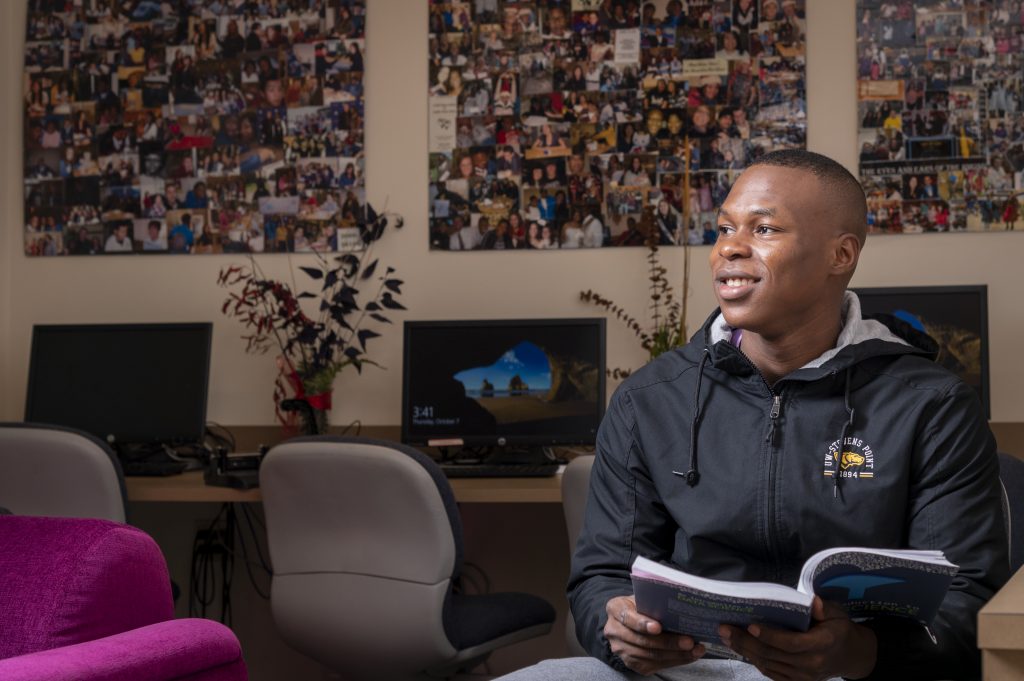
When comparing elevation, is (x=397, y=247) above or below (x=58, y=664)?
above

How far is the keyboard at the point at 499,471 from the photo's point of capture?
10.5 ft

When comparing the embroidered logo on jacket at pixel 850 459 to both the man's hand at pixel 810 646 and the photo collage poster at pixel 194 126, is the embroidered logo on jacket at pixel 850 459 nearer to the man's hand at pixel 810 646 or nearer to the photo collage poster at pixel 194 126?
the man's hand at pixel 810 646

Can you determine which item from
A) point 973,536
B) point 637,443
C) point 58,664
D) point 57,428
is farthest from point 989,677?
point 57,428

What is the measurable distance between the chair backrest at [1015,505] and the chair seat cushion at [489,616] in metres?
1.29

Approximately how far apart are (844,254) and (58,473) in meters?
2.05

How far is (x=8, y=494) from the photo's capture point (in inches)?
115

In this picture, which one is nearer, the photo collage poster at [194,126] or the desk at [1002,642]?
the desk at [1002,642]

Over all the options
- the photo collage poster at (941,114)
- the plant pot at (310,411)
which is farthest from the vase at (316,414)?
the photo collage poster at (941,114)

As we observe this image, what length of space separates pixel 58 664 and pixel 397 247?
2.35 meters

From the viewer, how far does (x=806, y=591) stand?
1.21 metres

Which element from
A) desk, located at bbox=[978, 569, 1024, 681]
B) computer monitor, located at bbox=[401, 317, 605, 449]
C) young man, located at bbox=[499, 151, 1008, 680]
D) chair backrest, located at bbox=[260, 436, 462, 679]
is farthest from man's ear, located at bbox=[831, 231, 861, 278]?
computer monitor, located at bbox=[401, 317, 605, 449]

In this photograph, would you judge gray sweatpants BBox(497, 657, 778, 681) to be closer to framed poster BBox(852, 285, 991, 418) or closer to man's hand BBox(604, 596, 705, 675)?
man's hand BBox(604, 596, 705, 675)

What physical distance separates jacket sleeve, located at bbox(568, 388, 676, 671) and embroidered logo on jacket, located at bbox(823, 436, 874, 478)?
0.25 m

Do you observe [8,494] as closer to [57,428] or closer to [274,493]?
[57,428]
